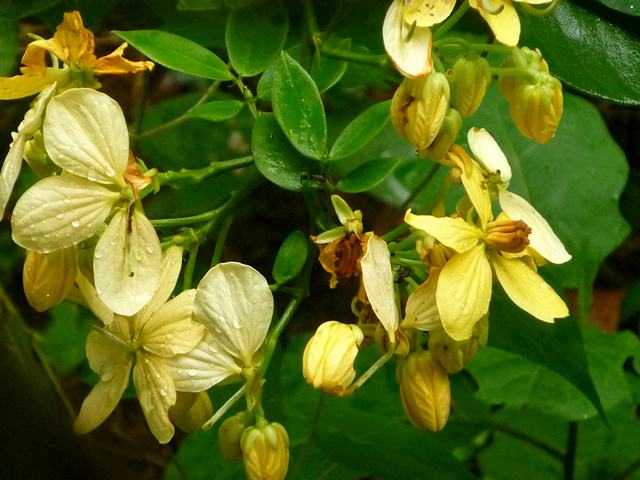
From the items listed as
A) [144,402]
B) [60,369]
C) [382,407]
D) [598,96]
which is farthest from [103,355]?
[60,369]

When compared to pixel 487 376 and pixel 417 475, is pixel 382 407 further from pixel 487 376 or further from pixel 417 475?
pixel 417 475

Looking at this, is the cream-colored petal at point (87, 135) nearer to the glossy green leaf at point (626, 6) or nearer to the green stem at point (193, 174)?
the green stem at point (193, 174)

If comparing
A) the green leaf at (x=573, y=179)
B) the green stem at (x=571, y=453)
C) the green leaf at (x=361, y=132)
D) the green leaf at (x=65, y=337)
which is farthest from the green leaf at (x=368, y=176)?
the green leaf at (x=65, y=337)

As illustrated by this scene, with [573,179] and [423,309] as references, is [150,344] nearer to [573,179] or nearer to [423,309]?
[423,309]

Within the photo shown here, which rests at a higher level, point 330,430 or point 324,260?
point 324,260

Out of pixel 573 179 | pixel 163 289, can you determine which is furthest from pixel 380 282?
pixel 573 179

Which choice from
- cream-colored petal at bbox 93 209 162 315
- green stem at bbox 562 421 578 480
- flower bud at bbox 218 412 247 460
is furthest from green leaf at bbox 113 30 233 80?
green stem at bbox 562 421 578 480
